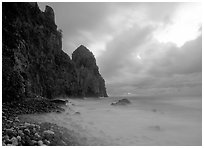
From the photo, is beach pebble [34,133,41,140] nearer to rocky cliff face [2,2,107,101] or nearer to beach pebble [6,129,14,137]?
beach pebble [6,129,14,137]

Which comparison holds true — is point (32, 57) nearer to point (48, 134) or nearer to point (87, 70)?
point (48, 134)

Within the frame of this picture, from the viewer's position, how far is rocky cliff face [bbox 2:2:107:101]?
57.5ft

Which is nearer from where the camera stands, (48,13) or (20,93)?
(20,93)

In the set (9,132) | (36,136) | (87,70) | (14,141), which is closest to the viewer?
(14,141)

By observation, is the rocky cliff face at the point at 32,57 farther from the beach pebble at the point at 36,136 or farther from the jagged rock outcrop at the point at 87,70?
the jagged rock outcrop at the point at 87,70

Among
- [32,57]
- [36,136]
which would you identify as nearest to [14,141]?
[36,136]

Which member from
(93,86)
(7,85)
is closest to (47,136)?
(7,85)

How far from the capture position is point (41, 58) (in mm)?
39688

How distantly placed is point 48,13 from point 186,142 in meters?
53.5

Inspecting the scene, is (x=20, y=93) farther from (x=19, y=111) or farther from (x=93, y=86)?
(x=93, y=86)

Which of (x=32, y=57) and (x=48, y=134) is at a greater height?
(x=32, y=57)

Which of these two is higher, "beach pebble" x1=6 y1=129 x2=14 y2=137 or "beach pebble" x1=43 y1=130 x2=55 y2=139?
"beach pebble" x1=6 y1=129 x2=14 y2=137

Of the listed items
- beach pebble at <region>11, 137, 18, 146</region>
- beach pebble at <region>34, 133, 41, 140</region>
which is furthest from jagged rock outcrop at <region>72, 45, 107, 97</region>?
beach pebble at <region>11, 137, 18, 146</region>

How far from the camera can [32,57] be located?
34.2m
